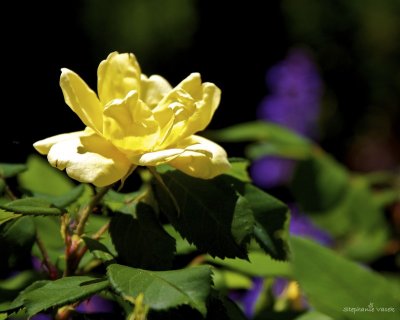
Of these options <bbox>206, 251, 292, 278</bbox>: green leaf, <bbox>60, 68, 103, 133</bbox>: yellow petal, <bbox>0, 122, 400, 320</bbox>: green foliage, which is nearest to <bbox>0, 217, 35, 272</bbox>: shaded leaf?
<bbox>0, 122, 400, 320</bbox>: green foliage

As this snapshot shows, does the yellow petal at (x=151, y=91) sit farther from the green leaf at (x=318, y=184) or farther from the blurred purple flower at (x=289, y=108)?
the blurred purple flower at (x=289, y=108)

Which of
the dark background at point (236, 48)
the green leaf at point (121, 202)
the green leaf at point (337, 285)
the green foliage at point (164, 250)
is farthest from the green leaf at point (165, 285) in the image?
the dark background at point (236, 48)

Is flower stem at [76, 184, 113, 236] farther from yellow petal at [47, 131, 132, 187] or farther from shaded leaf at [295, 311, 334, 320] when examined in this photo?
shaded leaf at [295, 311, 334, 320]

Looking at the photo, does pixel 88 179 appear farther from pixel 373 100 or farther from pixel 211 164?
pixel 373 100

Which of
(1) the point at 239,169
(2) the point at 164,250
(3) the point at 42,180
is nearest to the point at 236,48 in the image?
(3) the point at 42,180

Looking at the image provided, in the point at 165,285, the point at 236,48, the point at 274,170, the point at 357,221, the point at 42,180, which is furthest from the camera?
the point at 236,48

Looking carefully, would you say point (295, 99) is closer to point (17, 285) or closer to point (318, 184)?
point (318, 184)
